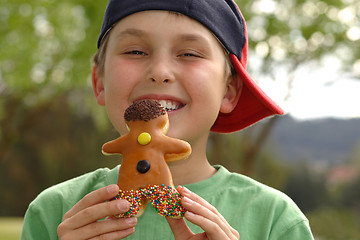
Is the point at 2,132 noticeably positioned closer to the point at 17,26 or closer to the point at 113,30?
the point at 17,26

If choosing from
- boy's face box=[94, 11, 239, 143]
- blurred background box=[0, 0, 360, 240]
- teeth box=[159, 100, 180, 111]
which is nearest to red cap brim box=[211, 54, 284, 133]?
boy's face box=[94, 11, 239, 143]

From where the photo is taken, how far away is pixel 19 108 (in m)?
21.4

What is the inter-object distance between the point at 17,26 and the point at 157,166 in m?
11.0

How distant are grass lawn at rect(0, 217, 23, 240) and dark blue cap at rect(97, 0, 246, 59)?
48.5 ft

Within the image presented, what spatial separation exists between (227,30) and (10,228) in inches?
699

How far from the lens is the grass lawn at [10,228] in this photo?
15.8 metres

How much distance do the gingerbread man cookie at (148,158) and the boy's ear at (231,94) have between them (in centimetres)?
66

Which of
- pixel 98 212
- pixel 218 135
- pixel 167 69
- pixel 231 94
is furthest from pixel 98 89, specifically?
pixel 218 135

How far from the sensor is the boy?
1.92 m

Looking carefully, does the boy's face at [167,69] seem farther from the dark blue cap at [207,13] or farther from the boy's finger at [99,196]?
the boy's finger at [99,196]

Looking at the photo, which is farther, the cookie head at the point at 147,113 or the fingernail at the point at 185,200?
the cookie head at the point at 147,113

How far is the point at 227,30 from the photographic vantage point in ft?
7.76

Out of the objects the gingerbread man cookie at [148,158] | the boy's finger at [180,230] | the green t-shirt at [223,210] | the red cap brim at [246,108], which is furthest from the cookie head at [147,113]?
the red cap brim at [246,108]

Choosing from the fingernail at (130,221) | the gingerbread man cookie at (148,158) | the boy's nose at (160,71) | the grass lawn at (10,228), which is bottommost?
the grass lawn at (10,228)
